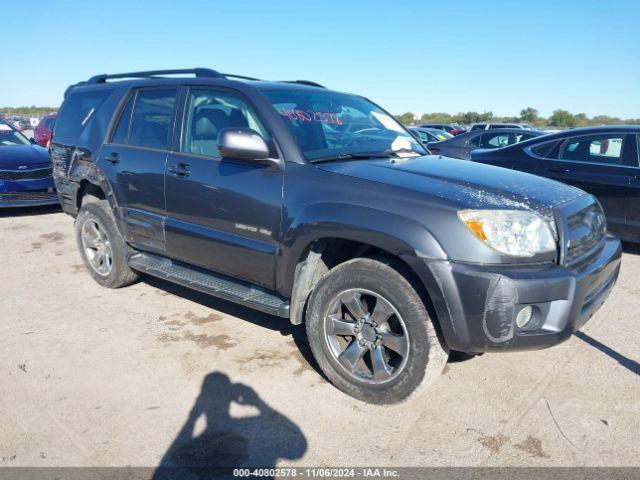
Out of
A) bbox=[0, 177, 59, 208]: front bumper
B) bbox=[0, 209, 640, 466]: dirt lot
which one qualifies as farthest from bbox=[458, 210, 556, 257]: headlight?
bbox=[0, 177, 59, 208]: front bumper

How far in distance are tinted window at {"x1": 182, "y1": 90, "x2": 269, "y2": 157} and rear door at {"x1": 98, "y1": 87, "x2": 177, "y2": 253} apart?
201 millimetres

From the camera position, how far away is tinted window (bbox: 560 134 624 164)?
5957 millimetres

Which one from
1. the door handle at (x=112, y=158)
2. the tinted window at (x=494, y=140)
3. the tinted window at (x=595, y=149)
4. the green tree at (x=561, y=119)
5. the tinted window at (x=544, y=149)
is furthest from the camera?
the green tree at (x=561, y=119)

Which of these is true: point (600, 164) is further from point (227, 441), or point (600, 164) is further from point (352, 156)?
point (227, 441)

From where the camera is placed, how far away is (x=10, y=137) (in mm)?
9234

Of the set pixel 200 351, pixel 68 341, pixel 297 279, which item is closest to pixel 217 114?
pixel 297 279

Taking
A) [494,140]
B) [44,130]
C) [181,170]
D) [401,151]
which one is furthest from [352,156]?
[44,130]

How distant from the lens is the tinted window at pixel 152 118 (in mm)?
4012

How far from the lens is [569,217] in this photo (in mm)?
2830

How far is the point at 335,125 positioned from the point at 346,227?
1.14 metres

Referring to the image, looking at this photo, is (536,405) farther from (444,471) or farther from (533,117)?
(533,117)

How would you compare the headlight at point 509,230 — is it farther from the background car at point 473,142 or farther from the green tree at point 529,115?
the green tree at point 529,115

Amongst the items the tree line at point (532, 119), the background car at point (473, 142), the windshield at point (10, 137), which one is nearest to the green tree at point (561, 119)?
the tree line at point (532, 119)

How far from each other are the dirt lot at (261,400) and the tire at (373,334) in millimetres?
161
